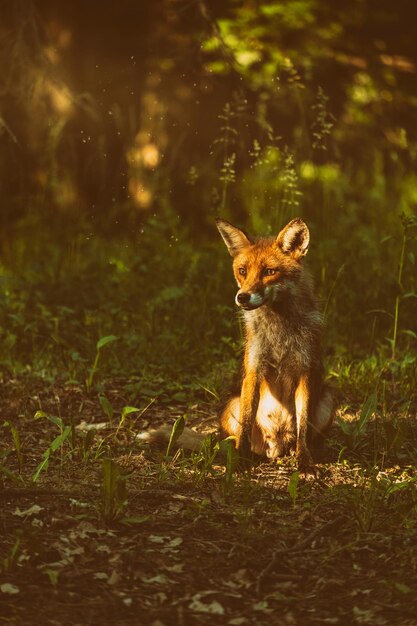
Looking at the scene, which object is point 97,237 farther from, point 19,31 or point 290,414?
point 290,414

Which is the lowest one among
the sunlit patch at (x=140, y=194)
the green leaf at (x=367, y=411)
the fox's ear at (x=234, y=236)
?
the sunlit patch at (x=140, y=194)

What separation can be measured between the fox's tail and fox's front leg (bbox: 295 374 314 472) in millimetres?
571

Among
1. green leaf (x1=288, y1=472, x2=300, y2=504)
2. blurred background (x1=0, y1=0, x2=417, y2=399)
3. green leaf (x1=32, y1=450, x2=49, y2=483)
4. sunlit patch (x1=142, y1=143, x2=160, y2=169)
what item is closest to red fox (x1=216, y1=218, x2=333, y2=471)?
green leaf (x1=288, y1=472, x2=300, y2=504)

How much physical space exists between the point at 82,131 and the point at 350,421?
513 cm

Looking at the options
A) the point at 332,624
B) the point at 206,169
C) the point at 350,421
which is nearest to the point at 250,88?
the point at 206,169

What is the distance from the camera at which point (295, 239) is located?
5516 mm

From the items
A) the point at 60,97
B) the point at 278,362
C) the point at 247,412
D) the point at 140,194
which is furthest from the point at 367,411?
the point at 60,97

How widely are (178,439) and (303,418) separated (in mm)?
734

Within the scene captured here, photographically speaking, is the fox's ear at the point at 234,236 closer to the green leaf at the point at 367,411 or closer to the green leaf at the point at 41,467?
the green leaf at the point at 367,411

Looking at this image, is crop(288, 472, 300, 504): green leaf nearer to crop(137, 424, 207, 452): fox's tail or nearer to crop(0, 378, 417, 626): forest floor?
crop(0, 378, 417, 626): forest floor

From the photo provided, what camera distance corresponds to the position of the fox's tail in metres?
5.58

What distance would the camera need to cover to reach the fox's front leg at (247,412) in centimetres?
553

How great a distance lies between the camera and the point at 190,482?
199 inches

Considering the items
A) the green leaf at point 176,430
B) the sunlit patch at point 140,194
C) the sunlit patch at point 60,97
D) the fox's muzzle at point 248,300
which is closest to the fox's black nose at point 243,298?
the fox's muzzle at point 248,300
